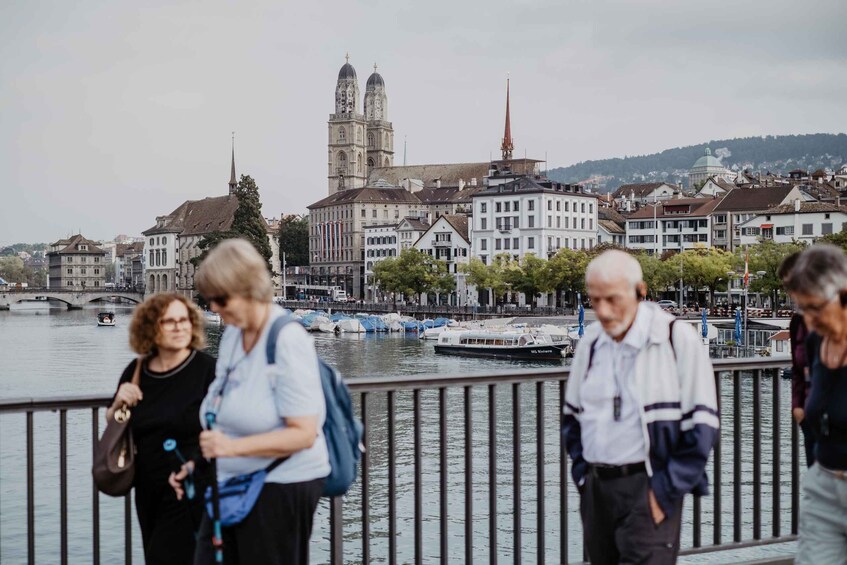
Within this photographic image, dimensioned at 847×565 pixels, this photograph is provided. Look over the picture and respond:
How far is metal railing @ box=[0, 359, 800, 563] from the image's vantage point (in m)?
5.00

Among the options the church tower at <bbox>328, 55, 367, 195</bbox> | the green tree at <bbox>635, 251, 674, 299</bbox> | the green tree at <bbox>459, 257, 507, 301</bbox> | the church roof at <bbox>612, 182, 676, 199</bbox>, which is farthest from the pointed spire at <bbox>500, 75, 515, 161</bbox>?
the green tree at <bbox>635, 251, 674, 299</bbox>

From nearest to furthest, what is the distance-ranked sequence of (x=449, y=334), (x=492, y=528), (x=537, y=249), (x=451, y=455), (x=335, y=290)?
(x=492, y=528) < (x=451, y=455) < (x=449, y=334) < (x=537, y=249) < (x=335, y=290)

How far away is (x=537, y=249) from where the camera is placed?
10412 cm

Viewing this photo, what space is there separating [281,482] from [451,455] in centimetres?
2191

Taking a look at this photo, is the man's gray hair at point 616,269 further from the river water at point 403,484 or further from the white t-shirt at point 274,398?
the river water at point 403,484

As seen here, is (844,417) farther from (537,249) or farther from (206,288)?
(537,249)

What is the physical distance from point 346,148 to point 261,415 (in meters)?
170

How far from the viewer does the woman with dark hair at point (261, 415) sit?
3428 millimetres

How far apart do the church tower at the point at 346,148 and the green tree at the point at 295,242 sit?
898 centimetres

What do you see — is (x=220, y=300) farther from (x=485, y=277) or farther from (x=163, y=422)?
(x=485, y=277)

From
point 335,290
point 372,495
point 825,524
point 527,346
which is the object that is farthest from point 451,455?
point 335,290

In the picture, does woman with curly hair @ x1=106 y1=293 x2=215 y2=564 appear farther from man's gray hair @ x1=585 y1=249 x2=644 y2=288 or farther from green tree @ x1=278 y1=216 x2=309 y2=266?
green tree @ x1=278 y1=216 x2=309 y2=266

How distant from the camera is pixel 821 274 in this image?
368cm

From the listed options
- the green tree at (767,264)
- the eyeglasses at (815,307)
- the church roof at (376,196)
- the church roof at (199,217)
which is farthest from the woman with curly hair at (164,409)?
the church roof at (199,217)
